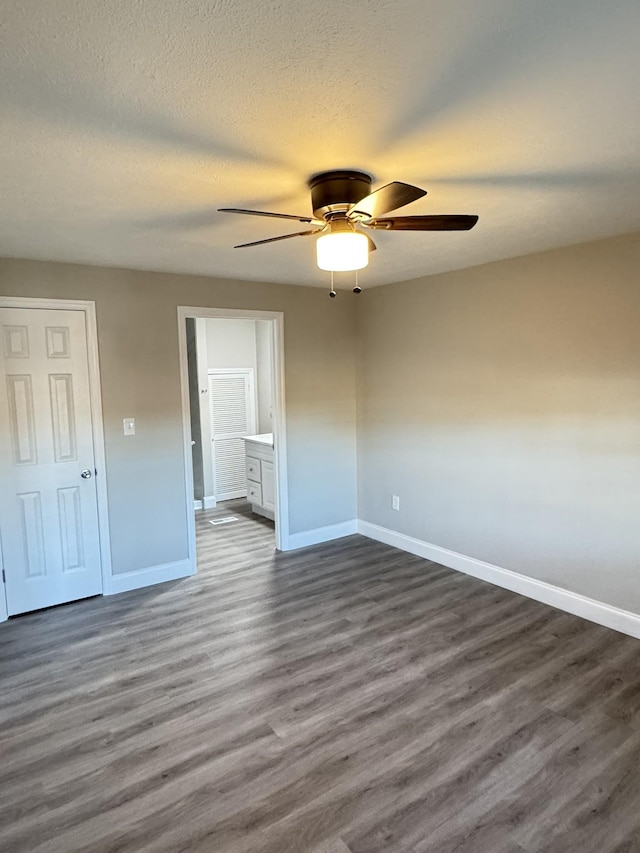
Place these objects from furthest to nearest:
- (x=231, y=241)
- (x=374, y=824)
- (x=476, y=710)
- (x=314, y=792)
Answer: (x=231, y=241)
(x=476, y=710)
(x=314, y=792)
(x=374, y=824)

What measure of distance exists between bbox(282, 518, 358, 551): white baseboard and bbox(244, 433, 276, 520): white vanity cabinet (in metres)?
0.71

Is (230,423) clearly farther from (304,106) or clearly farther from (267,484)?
(304,106)

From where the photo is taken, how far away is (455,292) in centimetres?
394

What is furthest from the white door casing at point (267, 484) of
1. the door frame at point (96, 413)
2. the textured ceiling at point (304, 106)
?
the textured ceiling at point (304, 106)

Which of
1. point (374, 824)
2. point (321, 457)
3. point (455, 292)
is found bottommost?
point (374, 824)

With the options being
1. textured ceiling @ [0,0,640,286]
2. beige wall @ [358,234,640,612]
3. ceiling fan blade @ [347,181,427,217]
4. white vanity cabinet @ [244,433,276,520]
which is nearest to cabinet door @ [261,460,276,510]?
white vanity cabinet @ [244,433,276,520]

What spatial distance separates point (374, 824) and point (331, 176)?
2.44m

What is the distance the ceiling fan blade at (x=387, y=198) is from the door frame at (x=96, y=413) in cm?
238

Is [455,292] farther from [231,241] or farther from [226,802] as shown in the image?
[226,802]

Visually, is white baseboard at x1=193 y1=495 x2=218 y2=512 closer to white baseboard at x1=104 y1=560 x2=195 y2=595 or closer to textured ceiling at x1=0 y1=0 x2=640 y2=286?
white baseboard at x1=104 y1=560 x2=195 y2=595

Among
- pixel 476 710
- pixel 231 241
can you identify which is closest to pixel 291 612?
pixel 476 710

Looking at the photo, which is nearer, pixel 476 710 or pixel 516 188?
pixel 516 188

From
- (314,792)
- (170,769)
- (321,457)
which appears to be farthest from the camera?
(321,457)

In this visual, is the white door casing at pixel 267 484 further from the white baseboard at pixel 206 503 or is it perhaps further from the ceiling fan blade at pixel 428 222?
the ceiling fan blade at pixel 428 222
